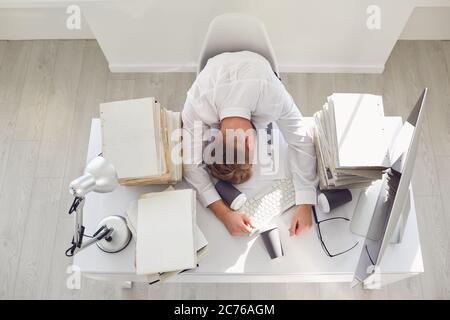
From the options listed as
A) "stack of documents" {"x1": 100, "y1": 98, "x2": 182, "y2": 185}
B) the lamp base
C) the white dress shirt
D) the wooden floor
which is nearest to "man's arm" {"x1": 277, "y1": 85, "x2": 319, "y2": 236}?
the white dress shirt

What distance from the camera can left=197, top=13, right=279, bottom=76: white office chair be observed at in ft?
5.69

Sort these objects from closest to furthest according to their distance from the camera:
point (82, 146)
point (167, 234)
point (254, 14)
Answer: point (167, 234), point (254, 14), point (82, 146)

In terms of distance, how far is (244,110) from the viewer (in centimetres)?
157

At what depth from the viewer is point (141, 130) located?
1.45 meters

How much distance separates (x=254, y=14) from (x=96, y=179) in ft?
4.61

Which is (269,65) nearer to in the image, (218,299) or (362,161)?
(362,161)

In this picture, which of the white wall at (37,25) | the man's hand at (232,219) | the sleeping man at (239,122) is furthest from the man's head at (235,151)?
the white wall at (37,25)

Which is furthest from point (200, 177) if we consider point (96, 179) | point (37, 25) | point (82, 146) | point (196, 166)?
point (37, 25)

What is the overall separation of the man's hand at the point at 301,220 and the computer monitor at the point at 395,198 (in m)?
0.22

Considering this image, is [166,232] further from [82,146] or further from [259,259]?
[82,146]

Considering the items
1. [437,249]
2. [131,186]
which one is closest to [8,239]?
[131,186]

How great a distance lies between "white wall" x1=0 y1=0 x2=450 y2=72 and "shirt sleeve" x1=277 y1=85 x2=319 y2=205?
0.82 meters

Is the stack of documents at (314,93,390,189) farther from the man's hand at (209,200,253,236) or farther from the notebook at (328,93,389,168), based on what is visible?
the man's hand at (209,200,253,236)

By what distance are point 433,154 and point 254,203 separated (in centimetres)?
136
